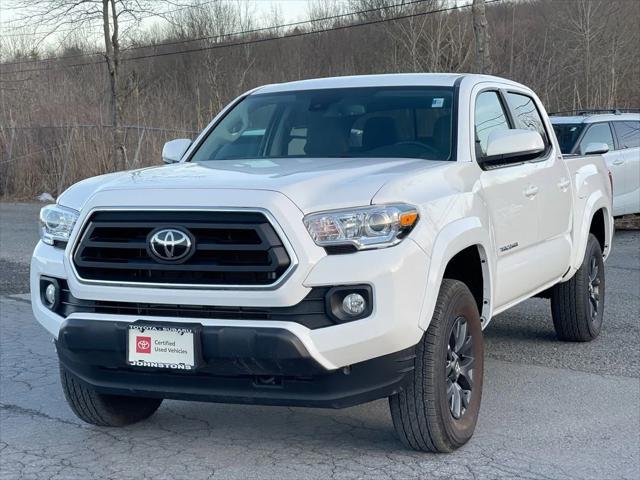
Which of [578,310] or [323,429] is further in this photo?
[578,310]

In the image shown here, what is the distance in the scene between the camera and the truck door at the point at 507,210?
5.25 metres

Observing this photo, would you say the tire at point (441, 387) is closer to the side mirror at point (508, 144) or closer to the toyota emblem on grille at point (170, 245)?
the side mirror at point (508, 144)

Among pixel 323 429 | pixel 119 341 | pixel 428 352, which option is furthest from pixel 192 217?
pixel 323 429

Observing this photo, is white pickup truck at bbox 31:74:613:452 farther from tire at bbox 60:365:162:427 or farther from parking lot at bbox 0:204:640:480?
parking lot at bbox 0:204:640:480

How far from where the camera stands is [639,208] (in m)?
14.8

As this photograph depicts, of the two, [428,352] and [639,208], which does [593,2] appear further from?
[428,352]

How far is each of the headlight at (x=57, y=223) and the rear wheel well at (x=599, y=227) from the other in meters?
4.33

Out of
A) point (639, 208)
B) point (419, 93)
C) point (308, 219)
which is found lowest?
point (639, 208)

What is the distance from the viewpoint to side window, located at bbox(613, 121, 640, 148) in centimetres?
1471

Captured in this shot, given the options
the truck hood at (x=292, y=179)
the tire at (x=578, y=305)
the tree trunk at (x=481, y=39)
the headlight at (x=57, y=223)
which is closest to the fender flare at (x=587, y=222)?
the tire at (x=578, y=305)

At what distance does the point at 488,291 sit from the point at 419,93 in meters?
1.32

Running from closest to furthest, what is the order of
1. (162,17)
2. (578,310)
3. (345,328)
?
(345,328), (578,310), (162,17)

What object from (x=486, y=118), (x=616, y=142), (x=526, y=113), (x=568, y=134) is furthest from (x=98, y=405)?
(x=616, y=142)

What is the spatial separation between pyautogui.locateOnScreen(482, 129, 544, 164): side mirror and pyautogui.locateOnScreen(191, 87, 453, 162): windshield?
24 cm
